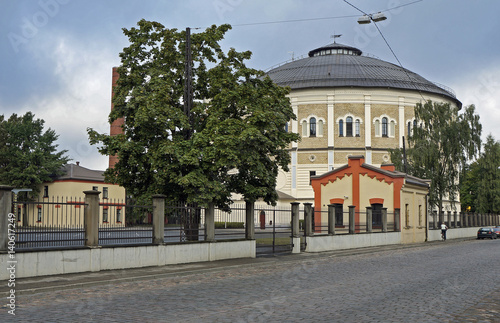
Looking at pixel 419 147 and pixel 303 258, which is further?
pixel 419 147

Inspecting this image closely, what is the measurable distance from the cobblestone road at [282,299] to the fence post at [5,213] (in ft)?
7.31

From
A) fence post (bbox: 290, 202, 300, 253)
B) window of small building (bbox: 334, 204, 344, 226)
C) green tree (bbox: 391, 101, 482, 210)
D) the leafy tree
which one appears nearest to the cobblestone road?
fence post (bbox: 290, 202, 300, 253)

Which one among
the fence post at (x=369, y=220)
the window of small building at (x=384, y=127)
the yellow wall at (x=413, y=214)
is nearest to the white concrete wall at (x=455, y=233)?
the yellow wall at (x=413, y=214)

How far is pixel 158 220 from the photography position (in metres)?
18.2

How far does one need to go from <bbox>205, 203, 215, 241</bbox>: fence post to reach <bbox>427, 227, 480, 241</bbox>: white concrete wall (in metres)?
27.7

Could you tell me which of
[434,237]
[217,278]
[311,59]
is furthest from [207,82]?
[311,59]

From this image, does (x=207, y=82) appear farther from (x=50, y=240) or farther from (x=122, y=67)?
(x=50, y=240)

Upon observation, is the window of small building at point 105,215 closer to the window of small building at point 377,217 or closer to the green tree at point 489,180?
the window of small building at point 377,217

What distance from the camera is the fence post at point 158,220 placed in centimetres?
1812

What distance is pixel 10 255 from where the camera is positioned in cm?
1355

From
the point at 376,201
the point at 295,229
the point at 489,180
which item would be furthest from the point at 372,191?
the point at 489,180

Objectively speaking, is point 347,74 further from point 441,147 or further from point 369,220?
point 369,220

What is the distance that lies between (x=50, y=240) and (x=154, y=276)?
298 cm

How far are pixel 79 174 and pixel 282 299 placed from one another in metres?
59.0
